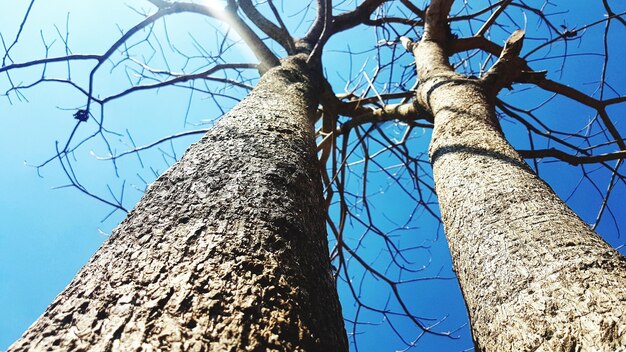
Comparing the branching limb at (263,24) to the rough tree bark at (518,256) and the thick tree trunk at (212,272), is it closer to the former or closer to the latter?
the rough tree bark at (518,256)

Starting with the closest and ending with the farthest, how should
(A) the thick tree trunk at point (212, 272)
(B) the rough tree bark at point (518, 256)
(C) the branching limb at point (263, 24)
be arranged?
(A) the thick tree trunk at point (212, 272), (B) the rough tree bark at point (518, 256), (C) the branching limb at point (263, 24)

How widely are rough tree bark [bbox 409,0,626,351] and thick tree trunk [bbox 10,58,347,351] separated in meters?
0.35

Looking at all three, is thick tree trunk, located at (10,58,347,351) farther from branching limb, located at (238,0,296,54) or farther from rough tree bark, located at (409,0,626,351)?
branching limb, located at (238,0,296,54)

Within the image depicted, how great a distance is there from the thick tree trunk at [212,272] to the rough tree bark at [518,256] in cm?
35

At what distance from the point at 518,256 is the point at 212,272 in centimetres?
62

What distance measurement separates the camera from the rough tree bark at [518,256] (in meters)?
0.65

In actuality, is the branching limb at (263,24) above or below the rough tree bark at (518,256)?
above

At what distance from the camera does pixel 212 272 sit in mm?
574

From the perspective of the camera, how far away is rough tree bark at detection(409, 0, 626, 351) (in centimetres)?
65

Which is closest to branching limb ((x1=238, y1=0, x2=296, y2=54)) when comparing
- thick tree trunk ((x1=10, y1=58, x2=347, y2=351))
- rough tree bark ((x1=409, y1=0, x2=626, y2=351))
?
rough tree bark ((x1=409, y1=0, x2=626, y2=351))

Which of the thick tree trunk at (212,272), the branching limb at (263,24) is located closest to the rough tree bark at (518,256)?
the thick tree trunk at (212,272)

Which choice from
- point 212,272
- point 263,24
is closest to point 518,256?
point 212,272

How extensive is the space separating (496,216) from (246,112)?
72 cm

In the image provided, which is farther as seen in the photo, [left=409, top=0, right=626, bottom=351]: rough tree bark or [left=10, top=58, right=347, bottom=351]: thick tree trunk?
[left=409, top=0, right=626, bottom=351]: rough tree bark
